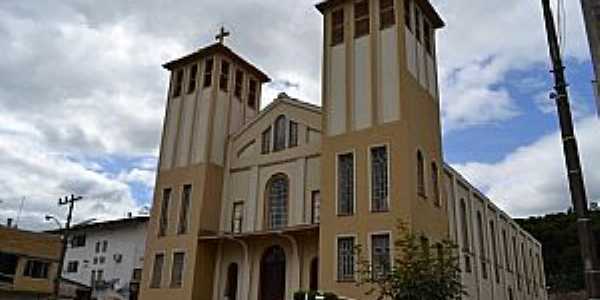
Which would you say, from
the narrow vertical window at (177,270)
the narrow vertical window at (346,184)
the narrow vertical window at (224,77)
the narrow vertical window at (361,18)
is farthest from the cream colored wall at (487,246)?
the narrow vertical window at (177,270)

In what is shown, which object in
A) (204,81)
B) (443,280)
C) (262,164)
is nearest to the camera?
(443,280)

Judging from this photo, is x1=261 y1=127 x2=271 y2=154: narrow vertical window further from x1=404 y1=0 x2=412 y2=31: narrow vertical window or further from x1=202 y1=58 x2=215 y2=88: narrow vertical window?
x1=404 y1=0 x2=412 y2=31: narrow vertical window

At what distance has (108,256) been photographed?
43750 millimetres

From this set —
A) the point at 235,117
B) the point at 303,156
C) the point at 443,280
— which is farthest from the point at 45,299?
the point at 443,280

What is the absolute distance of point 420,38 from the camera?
2684cm

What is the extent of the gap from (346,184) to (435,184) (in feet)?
13.5

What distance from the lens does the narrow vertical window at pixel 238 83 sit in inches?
1284

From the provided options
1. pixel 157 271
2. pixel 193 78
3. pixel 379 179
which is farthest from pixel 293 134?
pixel 157 271

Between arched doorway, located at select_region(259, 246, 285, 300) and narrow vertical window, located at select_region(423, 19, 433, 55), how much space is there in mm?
11855

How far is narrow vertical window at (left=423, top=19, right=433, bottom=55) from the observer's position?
90.8ft

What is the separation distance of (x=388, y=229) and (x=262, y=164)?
9027 mm

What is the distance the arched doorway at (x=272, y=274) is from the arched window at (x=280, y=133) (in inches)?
197

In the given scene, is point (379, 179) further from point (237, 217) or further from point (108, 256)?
point (108, 256)

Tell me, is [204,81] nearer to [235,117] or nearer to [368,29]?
[235,117]
